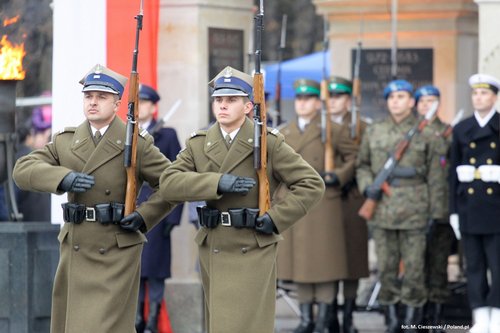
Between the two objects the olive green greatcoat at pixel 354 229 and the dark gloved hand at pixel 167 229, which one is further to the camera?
the olive green greatcoat at pixel 354 229

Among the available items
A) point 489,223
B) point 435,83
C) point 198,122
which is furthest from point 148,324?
point 435,83

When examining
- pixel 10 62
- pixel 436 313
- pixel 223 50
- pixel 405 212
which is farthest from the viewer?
pixel 223 50

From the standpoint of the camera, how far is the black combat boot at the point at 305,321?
1341cm

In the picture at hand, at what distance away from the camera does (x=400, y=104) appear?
1351 cm

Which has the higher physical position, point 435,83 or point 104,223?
point 435,83

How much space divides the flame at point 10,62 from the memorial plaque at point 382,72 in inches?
252

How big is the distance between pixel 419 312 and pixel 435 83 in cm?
483

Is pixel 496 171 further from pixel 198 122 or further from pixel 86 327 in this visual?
pixel 86 327

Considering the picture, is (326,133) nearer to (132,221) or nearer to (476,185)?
(476,185)

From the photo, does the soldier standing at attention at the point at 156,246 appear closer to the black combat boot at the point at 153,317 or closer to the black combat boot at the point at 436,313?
the black combat boot at the point at 153,317

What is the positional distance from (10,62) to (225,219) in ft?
8.98

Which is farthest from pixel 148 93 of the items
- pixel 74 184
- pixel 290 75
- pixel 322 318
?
pixel 290 75

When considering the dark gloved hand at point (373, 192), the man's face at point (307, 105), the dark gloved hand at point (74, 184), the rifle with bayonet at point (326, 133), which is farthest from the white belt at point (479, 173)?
the dark gloved hand at point (74, 184)

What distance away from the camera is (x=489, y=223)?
1249 centimetres
